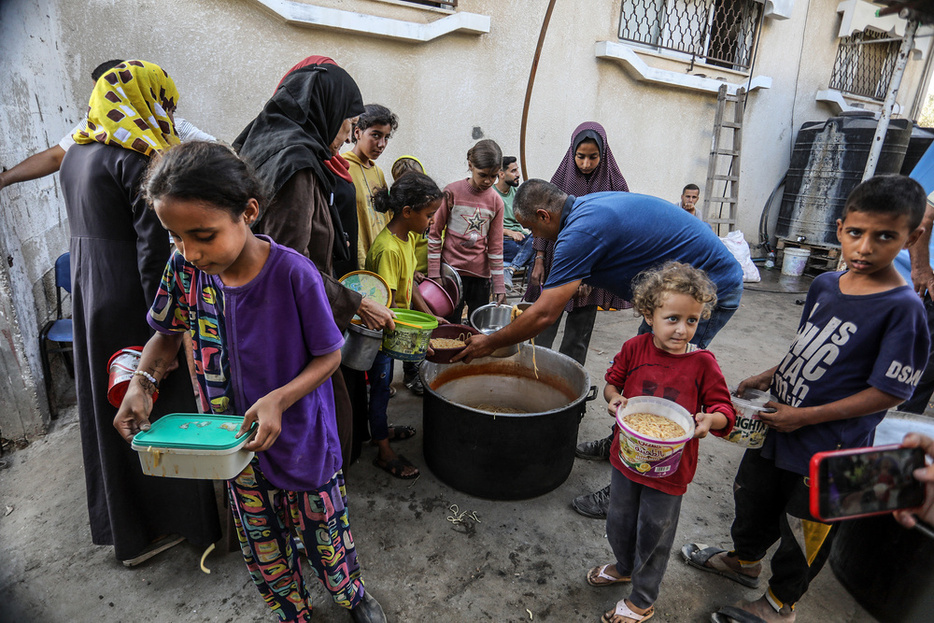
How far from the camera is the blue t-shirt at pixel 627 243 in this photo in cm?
227

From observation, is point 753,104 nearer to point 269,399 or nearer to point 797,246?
point 797,246

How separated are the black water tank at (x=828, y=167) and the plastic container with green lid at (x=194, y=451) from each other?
8.73 meters

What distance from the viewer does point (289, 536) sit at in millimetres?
1741

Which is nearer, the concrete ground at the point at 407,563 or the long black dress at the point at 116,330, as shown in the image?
the long black dress at the point at 116,330

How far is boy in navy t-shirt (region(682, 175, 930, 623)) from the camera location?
5.05ft

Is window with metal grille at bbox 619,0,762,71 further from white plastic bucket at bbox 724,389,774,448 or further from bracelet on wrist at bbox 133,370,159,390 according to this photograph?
bracelet on wrist at bbox 133,370,159,390

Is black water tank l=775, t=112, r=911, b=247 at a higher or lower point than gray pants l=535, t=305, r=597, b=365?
higher

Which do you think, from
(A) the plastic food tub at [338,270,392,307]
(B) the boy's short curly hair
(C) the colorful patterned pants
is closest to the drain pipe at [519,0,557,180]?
(A) the plastic food tub at [338,270,392,307]

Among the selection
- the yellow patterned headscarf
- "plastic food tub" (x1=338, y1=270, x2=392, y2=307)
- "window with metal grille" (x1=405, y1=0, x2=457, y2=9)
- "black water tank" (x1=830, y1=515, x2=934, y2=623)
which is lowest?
"black water tank" (x1=830, y1=515, x2=934, y2=623)

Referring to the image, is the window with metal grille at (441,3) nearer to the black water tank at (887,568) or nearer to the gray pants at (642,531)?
the gray pants at (642,531)

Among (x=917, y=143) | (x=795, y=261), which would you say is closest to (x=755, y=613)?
(x=795, y=261)

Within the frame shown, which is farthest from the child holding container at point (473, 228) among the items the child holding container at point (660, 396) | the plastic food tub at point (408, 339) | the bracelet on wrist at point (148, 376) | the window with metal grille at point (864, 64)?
the window with metal grille at point (864, 64)

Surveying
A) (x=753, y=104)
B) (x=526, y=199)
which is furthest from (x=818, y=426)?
(x=753, y=104)

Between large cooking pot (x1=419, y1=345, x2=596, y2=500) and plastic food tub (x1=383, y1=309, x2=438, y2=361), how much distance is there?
17.9 inches
